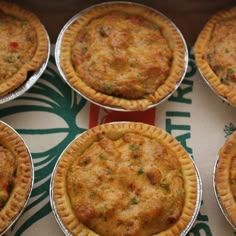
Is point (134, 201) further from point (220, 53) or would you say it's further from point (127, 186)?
point (220, 53)

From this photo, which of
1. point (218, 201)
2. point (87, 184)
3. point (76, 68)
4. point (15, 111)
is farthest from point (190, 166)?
point (15, 111)

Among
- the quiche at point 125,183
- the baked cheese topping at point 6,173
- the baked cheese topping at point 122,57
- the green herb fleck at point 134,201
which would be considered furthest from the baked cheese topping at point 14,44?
the green herb fleck at point 134,201

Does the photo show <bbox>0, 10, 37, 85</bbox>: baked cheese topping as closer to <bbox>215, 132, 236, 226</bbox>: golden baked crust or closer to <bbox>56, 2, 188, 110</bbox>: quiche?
<bbox>56, 2, 188, 110</bbox>: quiche

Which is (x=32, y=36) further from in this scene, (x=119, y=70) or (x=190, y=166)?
(x=190, y=166)

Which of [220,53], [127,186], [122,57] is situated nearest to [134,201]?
[127,186]

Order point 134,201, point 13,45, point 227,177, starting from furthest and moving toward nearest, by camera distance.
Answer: point 13,45
point 227,177
point 134,201

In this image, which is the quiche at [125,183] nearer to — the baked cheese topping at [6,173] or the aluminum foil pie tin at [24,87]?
the baked cheese topping at [6,173]
